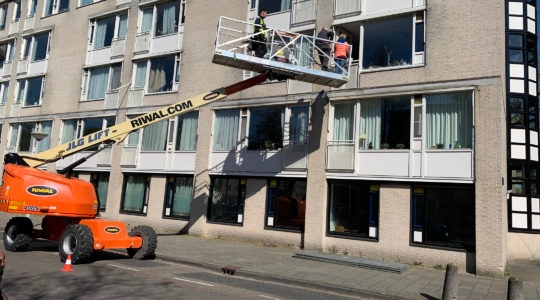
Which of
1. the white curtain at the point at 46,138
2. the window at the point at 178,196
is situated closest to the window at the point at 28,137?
the white curtain at the point at 46,138

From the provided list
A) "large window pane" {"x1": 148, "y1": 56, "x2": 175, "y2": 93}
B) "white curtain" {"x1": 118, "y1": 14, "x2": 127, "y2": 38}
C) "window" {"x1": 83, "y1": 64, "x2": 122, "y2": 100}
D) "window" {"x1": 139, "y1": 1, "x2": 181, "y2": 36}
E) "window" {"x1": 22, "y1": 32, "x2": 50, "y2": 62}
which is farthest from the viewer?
"window" {"x1": 22, "y1": 32, "x2": 50, "y2": 62}

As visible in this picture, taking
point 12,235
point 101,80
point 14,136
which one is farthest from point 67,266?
point 14,136

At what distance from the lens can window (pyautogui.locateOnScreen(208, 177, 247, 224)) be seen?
16.6 metres

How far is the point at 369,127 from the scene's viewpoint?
46.9 feet

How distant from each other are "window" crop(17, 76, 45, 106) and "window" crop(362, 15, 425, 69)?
1973 cm

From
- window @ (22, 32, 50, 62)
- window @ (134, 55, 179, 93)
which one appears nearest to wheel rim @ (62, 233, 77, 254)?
window @ (134, 55, 179, 93)

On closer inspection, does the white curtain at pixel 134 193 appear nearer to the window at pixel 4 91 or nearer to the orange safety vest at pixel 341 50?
the orange safety vest at pixel 341 50

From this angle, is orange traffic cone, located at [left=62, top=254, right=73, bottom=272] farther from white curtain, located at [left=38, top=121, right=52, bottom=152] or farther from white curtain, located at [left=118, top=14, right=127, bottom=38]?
white curtain, located at [left=38, top=121, right=52, bottom=152]

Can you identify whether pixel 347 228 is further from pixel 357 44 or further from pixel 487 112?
pixel 357 44

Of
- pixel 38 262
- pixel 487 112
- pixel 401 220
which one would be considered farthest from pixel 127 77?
pixel 487 112

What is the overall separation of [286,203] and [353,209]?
8.64ft

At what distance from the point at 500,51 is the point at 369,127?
452cm

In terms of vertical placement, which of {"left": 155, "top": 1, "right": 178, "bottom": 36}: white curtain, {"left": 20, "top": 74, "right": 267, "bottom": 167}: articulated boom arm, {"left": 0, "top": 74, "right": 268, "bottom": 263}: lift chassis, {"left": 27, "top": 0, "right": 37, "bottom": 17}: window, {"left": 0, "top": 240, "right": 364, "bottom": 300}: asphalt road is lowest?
{"left": 0, "top": 240, "right": 364, "bottom": 300}: asphalt road

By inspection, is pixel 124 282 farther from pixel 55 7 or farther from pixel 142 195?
pixel 55 7
